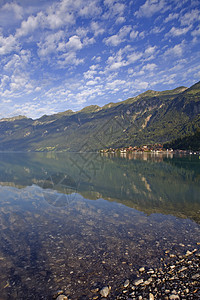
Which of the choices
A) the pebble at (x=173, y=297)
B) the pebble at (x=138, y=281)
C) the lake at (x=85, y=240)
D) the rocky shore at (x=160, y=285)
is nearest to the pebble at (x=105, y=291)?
the rocky shore at (x=160, y=285)

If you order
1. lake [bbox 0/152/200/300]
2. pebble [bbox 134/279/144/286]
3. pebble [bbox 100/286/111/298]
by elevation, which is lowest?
lake [bbox 0/152/200/300]

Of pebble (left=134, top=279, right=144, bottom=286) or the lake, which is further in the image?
the lake

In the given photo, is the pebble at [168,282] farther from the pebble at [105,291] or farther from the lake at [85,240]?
the lake at [85,240]

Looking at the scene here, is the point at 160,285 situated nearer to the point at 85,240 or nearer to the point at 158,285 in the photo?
the point at 158,285

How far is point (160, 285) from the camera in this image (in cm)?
1036

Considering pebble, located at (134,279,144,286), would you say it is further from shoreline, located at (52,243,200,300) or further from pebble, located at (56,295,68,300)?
pebble, located at (56,295,68,300)

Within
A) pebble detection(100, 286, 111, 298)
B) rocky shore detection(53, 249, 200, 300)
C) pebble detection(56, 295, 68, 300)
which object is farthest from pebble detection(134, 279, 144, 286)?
pebble detection(56, 295, 68, 300)

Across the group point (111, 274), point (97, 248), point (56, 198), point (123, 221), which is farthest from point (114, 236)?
point (56, 198)

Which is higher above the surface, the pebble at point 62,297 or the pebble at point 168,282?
the pebble at point 62,297

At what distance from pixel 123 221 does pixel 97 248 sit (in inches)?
273

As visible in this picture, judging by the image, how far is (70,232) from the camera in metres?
18.8

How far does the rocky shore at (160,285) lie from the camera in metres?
9.52

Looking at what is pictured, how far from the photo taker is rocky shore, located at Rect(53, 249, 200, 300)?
31.2ft

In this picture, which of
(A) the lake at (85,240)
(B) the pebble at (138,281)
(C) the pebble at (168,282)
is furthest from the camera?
(A) the lake at (85,240)
